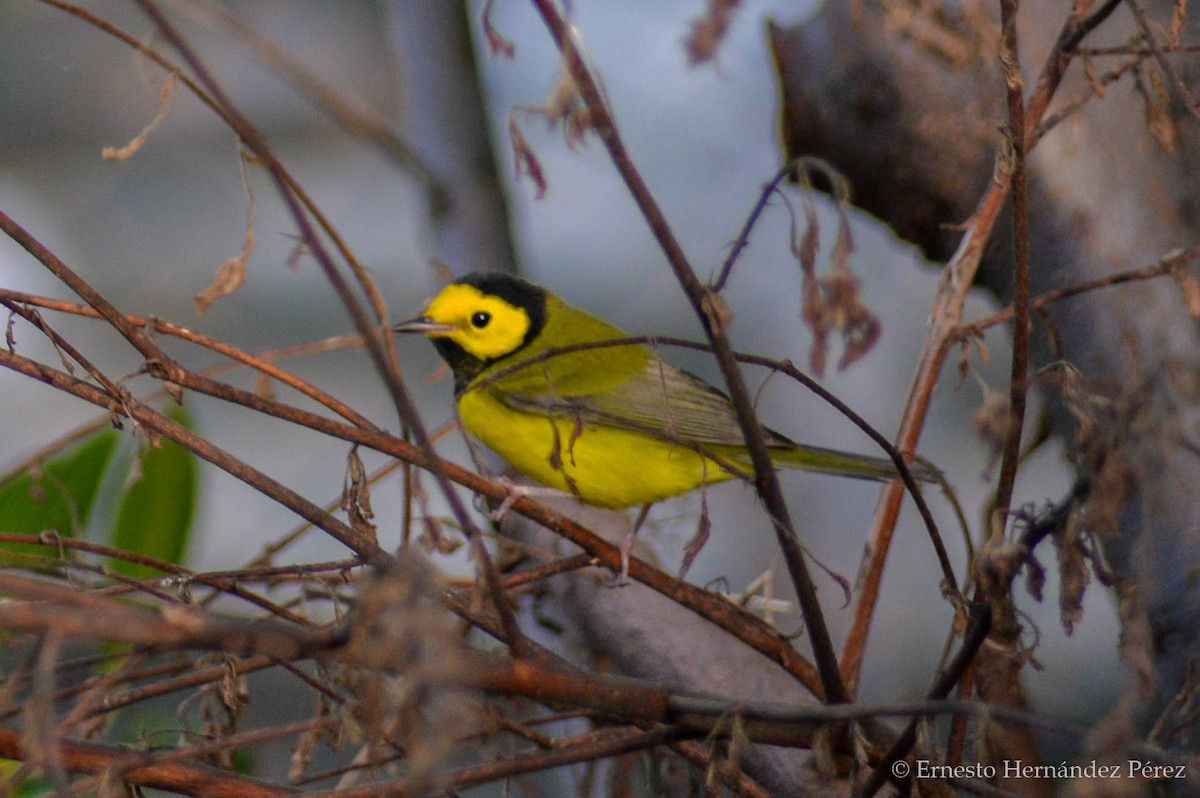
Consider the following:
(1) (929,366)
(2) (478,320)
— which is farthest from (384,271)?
(1) (929,366)

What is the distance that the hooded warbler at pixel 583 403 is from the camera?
1.53 m

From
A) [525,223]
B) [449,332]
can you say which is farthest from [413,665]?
[525,223]

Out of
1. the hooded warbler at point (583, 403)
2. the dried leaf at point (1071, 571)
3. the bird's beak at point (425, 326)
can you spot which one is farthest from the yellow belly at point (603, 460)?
the dried leaf at point (1071, 571)

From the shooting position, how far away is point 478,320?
1.76 metres

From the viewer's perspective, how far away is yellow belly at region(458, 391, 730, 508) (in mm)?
1540

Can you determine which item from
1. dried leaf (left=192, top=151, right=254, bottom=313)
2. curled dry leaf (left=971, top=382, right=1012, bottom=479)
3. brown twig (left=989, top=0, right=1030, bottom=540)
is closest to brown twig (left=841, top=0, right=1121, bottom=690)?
curled dry leaf (left=971, top=382, right=1012, bottom=479)

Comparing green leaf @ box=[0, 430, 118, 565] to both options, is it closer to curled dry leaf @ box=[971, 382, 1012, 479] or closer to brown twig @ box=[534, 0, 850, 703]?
brown twig @ box=[534, 0, 850, 703]

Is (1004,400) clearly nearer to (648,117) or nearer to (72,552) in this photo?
(72,552)

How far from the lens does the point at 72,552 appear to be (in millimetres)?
1107

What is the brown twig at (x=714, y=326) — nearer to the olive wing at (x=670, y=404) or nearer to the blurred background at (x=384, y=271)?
the olive wing at (x=670, y=404)

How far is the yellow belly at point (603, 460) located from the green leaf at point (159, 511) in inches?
16.0

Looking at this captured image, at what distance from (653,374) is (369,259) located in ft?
6.07

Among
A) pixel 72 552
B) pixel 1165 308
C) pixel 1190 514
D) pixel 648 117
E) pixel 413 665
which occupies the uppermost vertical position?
pixel 648 117

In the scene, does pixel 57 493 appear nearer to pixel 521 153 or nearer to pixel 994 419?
pixel 521 153
